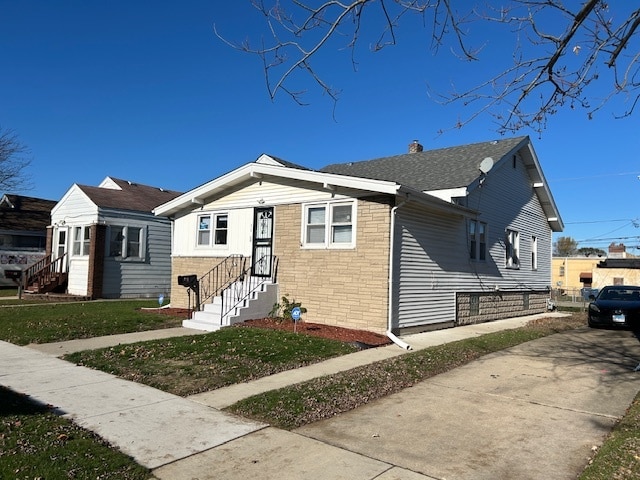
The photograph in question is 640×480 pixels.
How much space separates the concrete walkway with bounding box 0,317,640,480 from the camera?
4.46 metres

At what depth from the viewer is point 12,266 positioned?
27.3 m

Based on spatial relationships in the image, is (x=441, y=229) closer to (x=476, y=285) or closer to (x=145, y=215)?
(x=476, y=285)

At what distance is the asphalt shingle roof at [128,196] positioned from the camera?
21.7 meters

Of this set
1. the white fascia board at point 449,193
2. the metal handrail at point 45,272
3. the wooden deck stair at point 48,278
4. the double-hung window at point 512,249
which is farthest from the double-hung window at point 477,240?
the metal handrail at point 45,272

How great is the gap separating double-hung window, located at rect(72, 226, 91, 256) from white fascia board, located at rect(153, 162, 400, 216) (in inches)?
241

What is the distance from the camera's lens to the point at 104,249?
21.0 meters

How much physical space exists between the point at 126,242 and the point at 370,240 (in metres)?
13.9

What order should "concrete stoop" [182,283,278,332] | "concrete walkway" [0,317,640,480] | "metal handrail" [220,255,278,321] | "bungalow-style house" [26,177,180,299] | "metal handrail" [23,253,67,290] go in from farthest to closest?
"metal handrail" [23,253,67,290] → "bungalow-style house" [26,177,180,299] → "metal handrail" [220,255,278,321] → "concrete stoop" [182,283,278,332] → "concrete walkway" [0,317,640,480]

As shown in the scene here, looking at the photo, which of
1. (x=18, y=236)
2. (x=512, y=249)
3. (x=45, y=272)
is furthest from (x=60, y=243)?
(x=512, y=249)

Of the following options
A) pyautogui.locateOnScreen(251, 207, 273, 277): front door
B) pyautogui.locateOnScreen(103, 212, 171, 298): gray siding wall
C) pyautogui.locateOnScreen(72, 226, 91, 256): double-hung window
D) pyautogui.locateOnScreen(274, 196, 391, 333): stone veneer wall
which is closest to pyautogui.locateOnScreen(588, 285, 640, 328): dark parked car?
pyautogui.locateOnScreen(274, 196, 391, 333): stone veneer wall

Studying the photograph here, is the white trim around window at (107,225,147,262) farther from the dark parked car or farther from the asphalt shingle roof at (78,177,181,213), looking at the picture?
the dark parked car

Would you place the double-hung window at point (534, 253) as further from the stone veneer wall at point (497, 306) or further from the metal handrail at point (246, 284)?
the metal handrail at point (246, 284)

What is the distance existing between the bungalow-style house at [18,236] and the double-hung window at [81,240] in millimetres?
6310

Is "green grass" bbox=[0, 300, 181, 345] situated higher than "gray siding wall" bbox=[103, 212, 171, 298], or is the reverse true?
"gray siding wall" bbox=[103, 212, 171, 298]
